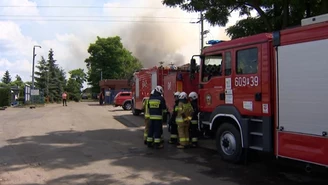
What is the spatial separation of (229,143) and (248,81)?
60.1 inches

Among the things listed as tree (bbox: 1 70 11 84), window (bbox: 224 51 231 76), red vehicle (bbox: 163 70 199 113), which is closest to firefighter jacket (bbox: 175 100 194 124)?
red vehicle (bbox: 163 70 199 113)

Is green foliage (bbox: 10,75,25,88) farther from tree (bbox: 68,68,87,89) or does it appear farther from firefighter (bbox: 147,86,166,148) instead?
firefighter (bbox: 147,86,166,148)

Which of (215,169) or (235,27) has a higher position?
(235,27)

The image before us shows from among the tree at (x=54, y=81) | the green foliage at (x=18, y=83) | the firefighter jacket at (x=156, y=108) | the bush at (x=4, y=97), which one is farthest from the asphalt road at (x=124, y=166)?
the green foliage at (x=18, y=83)

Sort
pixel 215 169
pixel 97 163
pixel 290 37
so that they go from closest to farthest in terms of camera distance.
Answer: pixel 290 37 < pixel 215 169 < pixel 97 163

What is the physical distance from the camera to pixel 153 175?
23.0ft

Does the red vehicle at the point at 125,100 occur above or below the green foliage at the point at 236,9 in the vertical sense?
below

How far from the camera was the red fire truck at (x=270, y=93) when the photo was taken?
561 centimetres

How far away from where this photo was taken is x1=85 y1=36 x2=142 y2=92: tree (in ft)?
207

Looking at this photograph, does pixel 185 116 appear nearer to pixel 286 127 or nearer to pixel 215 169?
pixel 215 169

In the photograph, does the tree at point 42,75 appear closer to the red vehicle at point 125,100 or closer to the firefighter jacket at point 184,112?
the red vehicle at point 125,100

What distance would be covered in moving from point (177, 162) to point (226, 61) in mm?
2548

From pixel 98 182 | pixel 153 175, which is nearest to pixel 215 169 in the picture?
pixel 153 175

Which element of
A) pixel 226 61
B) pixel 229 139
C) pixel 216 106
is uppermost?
pixel 226 61
